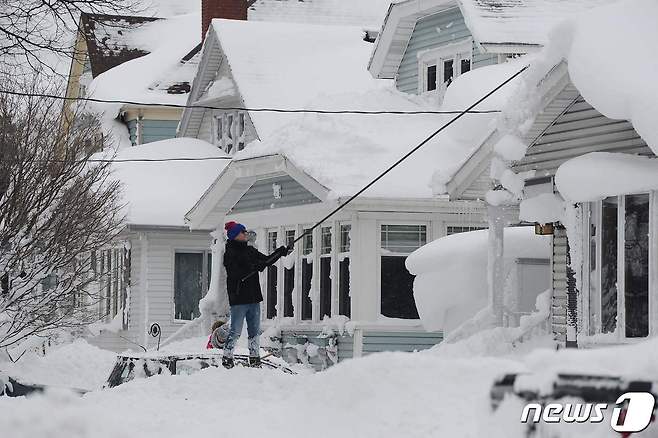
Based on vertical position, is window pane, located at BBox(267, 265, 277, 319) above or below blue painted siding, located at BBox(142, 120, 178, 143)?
below

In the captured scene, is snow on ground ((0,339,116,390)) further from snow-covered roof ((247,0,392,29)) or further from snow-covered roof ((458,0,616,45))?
snow-covered roof ((247,0,392,29))

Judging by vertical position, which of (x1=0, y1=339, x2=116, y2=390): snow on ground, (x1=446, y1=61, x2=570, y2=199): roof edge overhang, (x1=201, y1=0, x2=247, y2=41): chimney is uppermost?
(x1=201, y1=0, x2=247, y2=41): chimney

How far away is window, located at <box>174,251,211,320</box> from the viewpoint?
31.7 metres

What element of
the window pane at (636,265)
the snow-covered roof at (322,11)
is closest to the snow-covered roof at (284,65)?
the snow-covered roof at (322,11)

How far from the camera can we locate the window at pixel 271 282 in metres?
25.7

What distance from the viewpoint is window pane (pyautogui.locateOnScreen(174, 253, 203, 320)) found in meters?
31.7

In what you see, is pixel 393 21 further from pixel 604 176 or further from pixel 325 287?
pixel 604 176

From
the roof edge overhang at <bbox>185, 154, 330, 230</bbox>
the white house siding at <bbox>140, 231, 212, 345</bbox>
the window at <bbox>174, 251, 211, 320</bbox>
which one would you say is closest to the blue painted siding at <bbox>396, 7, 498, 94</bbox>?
the roof edge overhang at <bbox>185, 154, 330, 230</bbox>

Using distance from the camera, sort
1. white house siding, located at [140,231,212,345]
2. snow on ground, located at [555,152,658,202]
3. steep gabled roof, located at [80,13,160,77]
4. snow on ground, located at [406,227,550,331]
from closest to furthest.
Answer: snow on ground, located at [555,152,658,202] < snow on ground, located at [406,227,550,331] < white house siding, located at [140,231,212,345] < steep gabled roof, located at [80,13,160,77]

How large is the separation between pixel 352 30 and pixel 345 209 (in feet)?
41.8

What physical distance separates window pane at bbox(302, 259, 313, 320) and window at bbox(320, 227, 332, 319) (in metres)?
0.42

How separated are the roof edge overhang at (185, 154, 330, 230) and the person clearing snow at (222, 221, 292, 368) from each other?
591 cm

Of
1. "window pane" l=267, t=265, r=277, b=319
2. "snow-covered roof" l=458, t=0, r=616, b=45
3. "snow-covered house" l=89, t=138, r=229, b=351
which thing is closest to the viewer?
"snow-covered roof" l=458, t=0, r=616, b=45

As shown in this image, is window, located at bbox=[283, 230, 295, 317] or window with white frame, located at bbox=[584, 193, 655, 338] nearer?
window with white frame, located at bbox=[584, 193, 655, 338]
